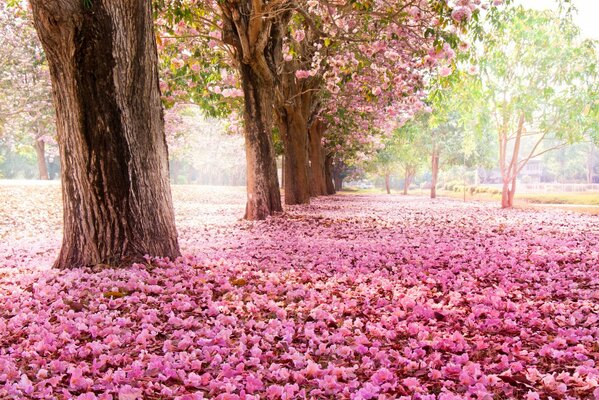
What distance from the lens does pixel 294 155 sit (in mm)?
20078

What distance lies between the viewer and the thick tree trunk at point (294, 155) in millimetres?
19906

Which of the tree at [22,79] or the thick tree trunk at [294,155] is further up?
the tree at [22,79]

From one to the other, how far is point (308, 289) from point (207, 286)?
119 centimetres

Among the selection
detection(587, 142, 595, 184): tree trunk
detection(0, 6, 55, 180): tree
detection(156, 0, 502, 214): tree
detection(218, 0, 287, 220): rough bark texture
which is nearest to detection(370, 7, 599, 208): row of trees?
detection(156, 0, 502, 214): tree

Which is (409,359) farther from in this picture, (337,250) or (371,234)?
(371,234)

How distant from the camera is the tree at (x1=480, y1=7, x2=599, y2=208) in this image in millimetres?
19156

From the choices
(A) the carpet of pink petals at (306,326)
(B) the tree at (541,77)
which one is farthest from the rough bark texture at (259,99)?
(B) the tree at (541,77)

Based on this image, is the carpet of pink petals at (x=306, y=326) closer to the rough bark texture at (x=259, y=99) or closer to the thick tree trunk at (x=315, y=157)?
the rough bark texture at (x=259, y=99)

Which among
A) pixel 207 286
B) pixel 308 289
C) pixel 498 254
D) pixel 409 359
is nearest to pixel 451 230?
pixel 498 254

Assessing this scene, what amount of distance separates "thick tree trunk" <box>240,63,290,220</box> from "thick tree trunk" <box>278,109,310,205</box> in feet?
19.9

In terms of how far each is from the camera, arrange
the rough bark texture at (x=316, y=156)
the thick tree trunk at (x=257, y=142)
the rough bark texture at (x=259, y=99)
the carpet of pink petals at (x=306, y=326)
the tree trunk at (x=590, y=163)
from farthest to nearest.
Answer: the tree trunk at (x=590, y=163) → the rough bark texture at (x=316, y=156) → the thick tree trunk at (x=257, y=142) → the rough bark texture at (x=259, y=99) → the carpet of pink petals at (x=306, y=326)

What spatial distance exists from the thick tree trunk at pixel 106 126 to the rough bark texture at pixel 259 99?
21.4 feet

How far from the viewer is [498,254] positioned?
8.09 m

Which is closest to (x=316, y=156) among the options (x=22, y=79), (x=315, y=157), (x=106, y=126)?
(x=315, y=157)
